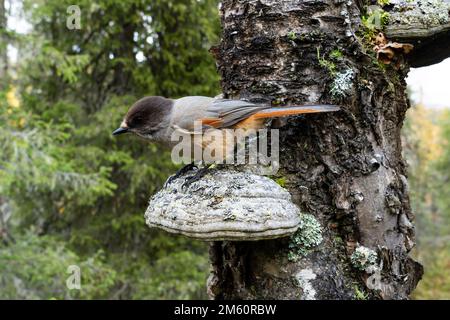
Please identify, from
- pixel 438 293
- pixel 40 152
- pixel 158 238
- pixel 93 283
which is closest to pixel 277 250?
pixel 40 152

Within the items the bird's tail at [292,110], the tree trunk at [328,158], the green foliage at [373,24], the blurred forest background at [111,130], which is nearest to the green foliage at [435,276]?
the blurred forest background at [111,130]

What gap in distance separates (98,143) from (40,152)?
2.34m

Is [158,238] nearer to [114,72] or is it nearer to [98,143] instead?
[98,143]

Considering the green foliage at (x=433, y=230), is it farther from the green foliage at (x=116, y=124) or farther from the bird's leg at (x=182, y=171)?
the bird's leg at (x=182, y=171)

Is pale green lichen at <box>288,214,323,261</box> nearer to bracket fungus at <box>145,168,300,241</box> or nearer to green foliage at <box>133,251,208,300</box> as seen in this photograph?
bracket fungus at <box>145,168,300,241</box>

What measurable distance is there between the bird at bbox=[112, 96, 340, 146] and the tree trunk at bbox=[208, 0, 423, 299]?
12 cm

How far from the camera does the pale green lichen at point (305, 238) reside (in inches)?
99.3

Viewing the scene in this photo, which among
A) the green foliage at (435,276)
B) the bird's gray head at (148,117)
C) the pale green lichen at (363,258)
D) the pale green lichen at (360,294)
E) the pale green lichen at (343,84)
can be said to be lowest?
the green foliage at (435,276)

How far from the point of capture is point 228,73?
2801mm

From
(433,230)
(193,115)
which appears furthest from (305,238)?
(433,230)

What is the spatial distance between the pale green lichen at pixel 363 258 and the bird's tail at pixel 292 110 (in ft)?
2.65

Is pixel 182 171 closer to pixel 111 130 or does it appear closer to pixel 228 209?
pixel 228 209

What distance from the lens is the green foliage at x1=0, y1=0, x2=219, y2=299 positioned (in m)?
→ 7.84

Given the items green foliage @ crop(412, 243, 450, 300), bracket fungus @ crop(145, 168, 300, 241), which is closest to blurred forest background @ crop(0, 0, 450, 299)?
bracket fungus @ crop(145, 168, 300, 241)
